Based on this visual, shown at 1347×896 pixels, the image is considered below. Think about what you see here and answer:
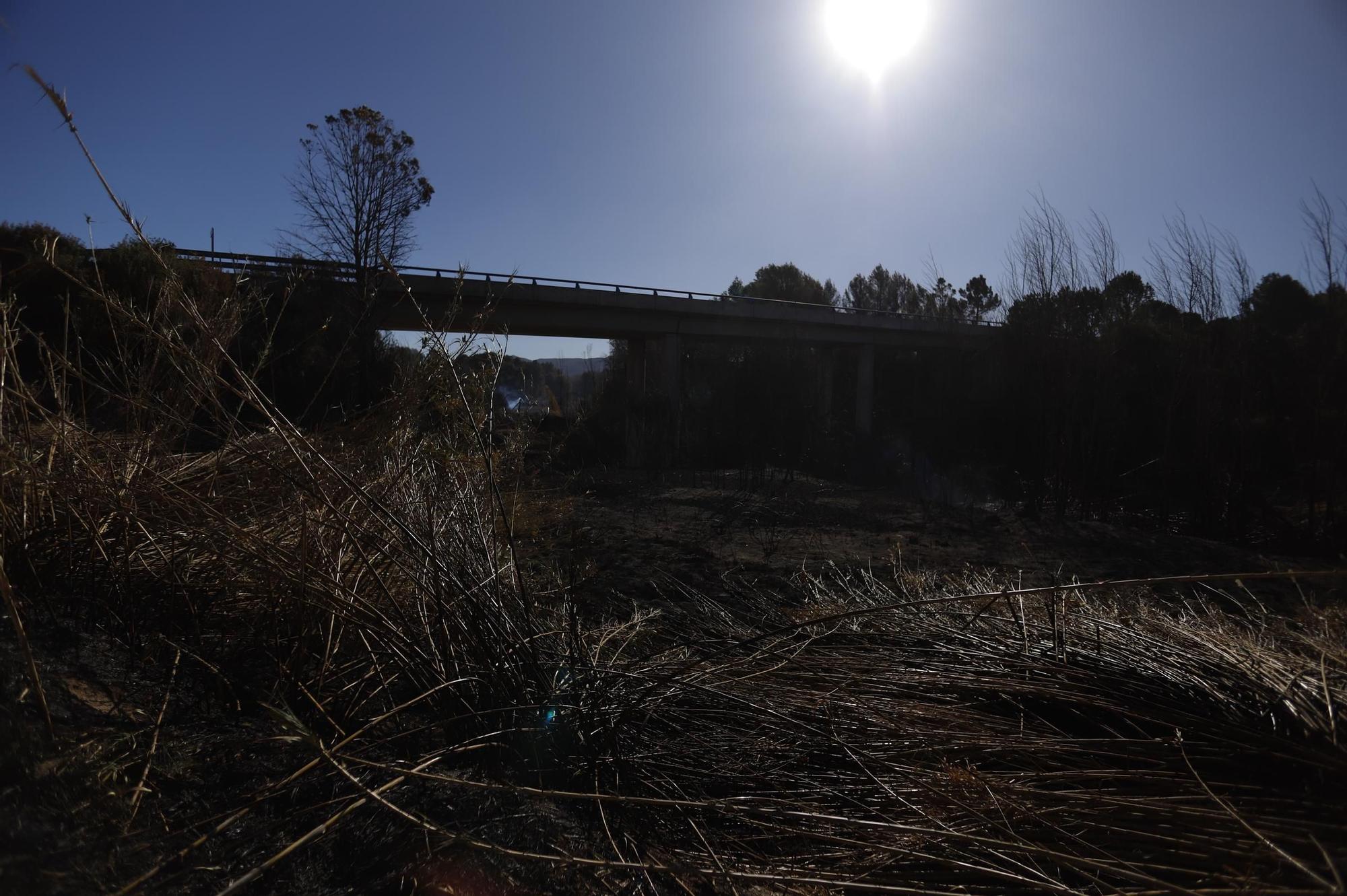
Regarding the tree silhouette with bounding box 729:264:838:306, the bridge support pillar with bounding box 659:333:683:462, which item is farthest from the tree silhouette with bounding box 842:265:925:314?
the bridge support pillar with bounding box 659:333:683:462

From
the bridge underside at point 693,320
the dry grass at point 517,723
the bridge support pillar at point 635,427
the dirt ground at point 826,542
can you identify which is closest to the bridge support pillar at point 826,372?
the bridge underside at point 693,320

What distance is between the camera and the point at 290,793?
1.98 meters

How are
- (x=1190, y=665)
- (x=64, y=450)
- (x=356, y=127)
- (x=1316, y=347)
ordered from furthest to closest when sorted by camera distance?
(x=356, y=127) < (x=1316, y=347) < (x=64, y=450) < (x=1190, y=665)

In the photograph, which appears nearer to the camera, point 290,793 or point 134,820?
point 134,820

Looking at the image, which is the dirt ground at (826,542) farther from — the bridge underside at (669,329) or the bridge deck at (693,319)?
the bridge deck at (693,319)

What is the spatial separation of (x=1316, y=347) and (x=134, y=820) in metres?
13.5

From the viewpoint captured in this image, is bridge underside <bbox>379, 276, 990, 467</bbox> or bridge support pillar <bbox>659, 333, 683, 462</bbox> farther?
bridge support pillar <bbox>659, 333, 683, 462</bbox>

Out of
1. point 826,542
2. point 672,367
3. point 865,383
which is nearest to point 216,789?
point 826,542

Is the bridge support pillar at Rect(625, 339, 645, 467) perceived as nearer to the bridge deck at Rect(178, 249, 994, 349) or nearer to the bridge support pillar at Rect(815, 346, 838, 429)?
the bridge deck at Rect(178, 249, 994, 349)

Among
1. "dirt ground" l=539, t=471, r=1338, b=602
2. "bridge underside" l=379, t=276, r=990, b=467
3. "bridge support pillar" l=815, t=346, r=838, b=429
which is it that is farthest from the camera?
"bridge support pillar" l=815, t=346, r=838, b=429

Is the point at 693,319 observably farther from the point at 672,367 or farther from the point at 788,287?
the point at 788,287

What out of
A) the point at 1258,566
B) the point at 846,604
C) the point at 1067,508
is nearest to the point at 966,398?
the point at 1067,508

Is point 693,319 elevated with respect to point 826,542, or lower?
elevated

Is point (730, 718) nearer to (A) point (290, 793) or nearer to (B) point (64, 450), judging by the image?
(A) point (290, 793)
